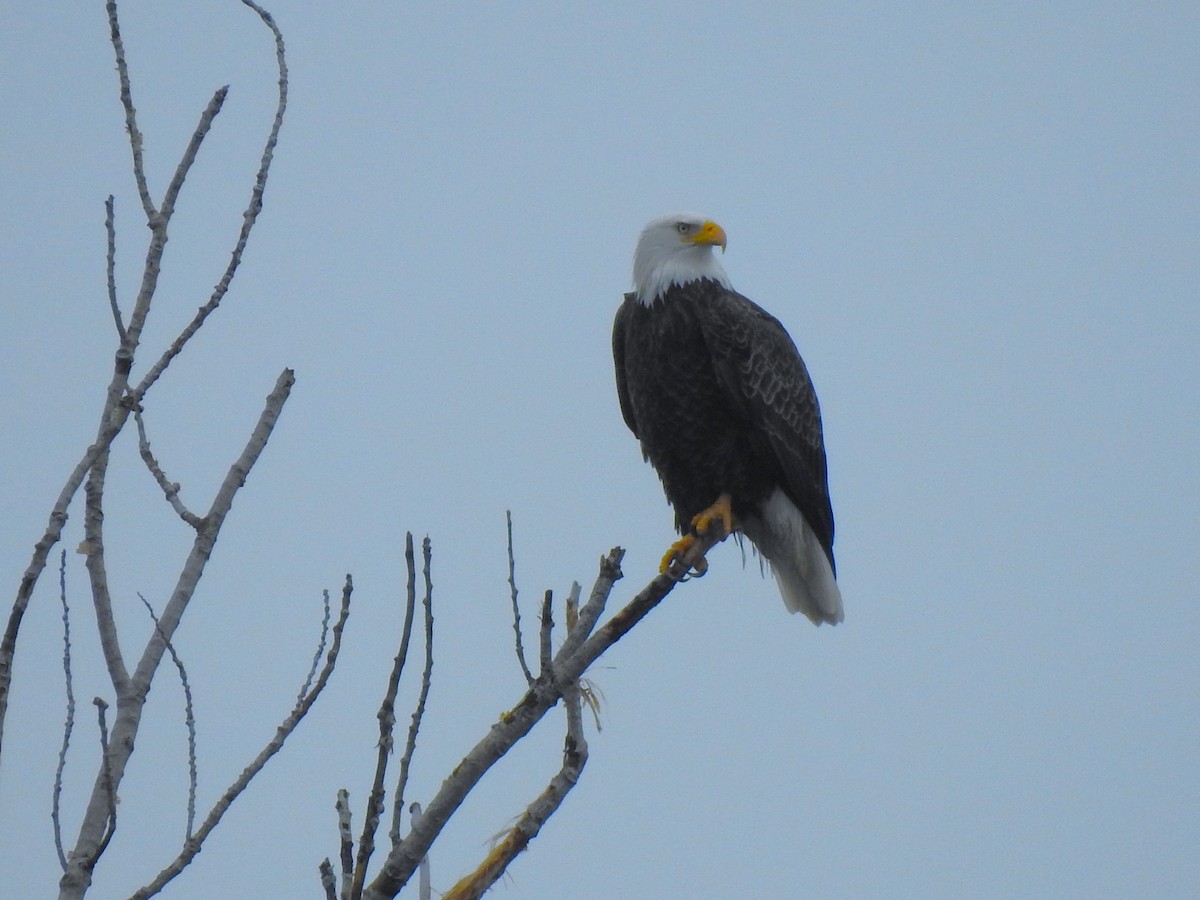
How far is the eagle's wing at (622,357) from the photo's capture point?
239 inches

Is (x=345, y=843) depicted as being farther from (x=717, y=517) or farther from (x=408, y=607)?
(x=717, y=517)

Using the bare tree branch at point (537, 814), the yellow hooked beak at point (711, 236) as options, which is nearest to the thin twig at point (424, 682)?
the bare tree branch at point (537, 814)

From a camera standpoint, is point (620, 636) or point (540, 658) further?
point (620, 636)

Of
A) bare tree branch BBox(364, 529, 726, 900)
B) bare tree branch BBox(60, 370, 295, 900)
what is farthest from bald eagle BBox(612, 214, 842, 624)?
bare tree branch BBox(60, 370, 295, 900)

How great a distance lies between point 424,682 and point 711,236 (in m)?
4.11

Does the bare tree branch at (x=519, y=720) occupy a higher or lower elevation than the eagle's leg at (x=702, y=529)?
lower

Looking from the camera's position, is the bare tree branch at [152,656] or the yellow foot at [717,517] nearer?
the bare tree branch at [152,656]

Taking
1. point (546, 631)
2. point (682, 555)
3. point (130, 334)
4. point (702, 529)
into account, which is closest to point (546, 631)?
point (546, 631)

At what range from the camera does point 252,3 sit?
9.12ft

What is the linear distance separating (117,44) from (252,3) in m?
0.33

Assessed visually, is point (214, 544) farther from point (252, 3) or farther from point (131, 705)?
point (252, 3)

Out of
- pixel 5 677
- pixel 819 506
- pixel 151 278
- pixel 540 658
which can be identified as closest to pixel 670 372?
pixel 819 506

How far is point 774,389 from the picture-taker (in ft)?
18.8

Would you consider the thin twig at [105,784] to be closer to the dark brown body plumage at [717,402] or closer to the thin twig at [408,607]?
the thin twig at [408,607]
